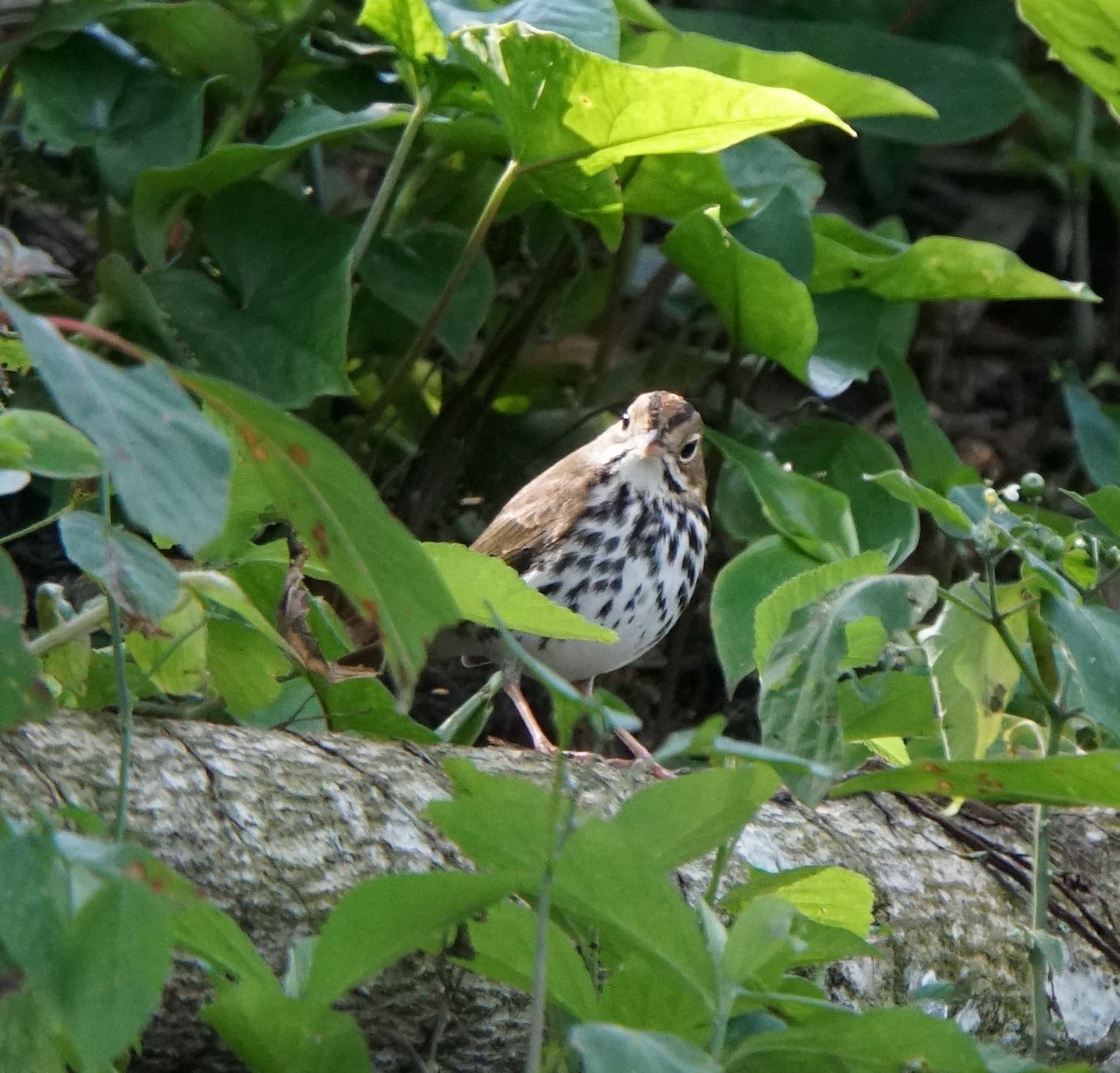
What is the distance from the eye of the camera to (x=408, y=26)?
235 cm

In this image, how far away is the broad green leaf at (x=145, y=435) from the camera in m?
0.87

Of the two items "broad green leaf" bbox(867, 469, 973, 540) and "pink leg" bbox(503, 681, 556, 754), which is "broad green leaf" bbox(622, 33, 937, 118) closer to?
"pink leg" bbox(503, 681, 556, 754)

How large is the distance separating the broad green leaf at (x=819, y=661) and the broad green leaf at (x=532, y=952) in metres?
0.24

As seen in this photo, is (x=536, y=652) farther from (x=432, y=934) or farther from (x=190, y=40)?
(x=432, y=934)

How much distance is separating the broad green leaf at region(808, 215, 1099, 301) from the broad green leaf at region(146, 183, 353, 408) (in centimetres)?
85

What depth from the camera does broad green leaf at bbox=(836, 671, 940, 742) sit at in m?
1.64

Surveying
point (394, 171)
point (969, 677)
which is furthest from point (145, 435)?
point (394, 171)

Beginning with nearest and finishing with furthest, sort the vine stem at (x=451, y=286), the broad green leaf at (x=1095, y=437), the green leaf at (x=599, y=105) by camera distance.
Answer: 1. the green leaf at (x=599, y=105)
2. the vine stem at (x=451, y=286)
3. the broad green leaf at (x=1095, y=437)

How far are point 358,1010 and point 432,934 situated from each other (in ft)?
1.13

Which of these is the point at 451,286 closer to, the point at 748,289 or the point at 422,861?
the point at 748,289

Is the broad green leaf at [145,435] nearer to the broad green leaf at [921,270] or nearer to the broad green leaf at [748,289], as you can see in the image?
the broad green leaf at [748,289]

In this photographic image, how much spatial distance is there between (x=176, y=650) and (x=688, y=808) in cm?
60

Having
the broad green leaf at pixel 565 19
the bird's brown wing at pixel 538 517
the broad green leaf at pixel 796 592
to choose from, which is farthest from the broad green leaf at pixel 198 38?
the broad green leaf at pixel 796 592

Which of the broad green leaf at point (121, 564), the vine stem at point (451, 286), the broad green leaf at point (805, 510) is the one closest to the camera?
the broad green leaf at point (121, 564)
